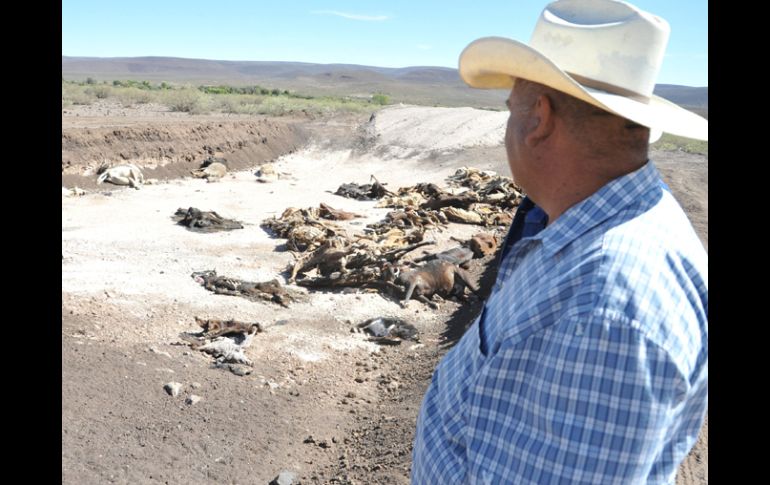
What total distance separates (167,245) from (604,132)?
1119 cm

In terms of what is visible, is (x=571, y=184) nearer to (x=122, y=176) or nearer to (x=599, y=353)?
(x=599, y=353)

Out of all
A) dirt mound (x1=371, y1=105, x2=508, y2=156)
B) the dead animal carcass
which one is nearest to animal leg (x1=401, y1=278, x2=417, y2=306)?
the dead animal carcass

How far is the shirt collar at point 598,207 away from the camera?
167cm

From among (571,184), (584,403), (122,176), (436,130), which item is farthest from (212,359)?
(436,130)

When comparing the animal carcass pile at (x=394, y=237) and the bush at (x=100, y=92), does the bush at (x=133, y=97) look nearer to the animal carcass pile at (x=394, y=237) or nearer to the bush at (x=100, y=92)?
the bush at (x=100, y=92)

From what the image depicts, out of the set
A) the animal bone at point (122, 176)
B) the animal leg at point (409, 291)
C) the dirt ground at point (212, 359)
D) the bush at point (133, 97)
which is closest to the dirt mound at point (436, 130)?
the dirt ground at point (212, 359)

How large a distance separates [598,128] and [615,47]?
26cm

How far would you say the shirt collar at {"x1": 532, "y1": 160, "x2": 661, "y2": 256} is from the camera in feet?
5.48

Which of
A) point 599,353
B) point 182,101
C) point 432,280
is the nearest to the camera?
point 599,353

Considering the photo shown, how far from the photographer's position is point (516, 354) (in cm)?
158

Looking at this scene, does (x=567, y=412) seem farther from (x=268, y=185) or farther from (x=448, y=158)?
(x=448, y=158)

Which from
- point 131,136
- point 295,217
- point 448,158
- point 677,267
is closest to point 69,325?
point 295,217

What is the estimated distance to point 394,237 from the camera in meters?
12.6

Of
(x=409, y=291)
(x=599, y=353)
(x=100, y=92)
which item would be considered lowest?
(x=409, y=291)
